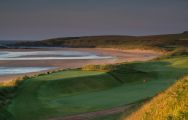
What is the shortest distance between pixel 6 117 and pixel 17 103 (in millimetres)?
3291

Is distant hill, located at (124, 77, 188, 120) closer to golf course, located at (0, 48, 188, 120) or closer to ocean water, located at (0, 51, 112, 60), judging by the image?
golf course, located at (0, 48, 188, 120)

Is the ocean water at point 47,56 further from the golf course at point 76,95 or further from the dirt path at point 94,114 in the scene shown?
the dirt path at point 94,114

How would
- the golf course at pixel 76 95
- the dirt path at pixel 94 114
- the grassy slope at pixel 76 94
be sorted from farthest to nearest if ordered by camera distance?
the grassy slope at pixel 76 94
the golf course at pixel 76 95
the dirt path at pixel 94 114

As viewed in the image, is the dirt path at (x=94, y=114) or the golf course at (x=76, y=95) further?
the golf course at (x=76, y=95)

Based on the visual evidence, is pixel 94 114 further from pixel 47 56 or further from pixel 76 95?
pixel 47 56

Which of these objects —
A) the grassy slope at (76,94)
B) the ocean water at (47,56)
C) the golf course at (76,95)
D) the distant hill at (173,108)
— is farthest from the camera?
the ocean water at (47,56)

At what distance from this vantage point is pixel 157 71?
34750 millimetres

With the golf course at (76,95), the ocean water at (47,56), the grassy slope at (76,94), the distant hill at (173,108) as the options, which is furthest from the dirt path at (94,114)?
the ocean water at (47,56)

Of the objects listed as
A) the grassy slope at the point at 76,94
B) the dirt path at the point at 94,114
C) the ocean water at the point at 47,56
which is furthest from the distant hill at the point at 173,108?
the ocean water at the point at 47,56

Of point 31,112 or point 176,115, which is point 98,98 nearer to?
point 31,112

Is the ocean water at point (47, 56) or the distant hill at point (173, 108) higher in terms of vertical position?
the distant hill at point (173, 108)

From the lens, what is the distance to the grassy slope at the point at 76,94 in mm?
18234

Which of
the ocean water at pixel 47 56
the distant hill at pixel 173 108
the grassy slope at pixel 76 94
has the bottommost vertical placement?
the ocean water at pixel 47 56

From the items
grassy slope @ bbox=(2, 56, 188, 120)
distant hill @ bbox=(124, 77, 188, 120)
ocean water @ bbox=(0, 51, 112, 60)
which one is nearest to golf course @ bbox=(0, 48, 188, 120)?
grassy slope @ bbox=(2, 56, 188, 120)
